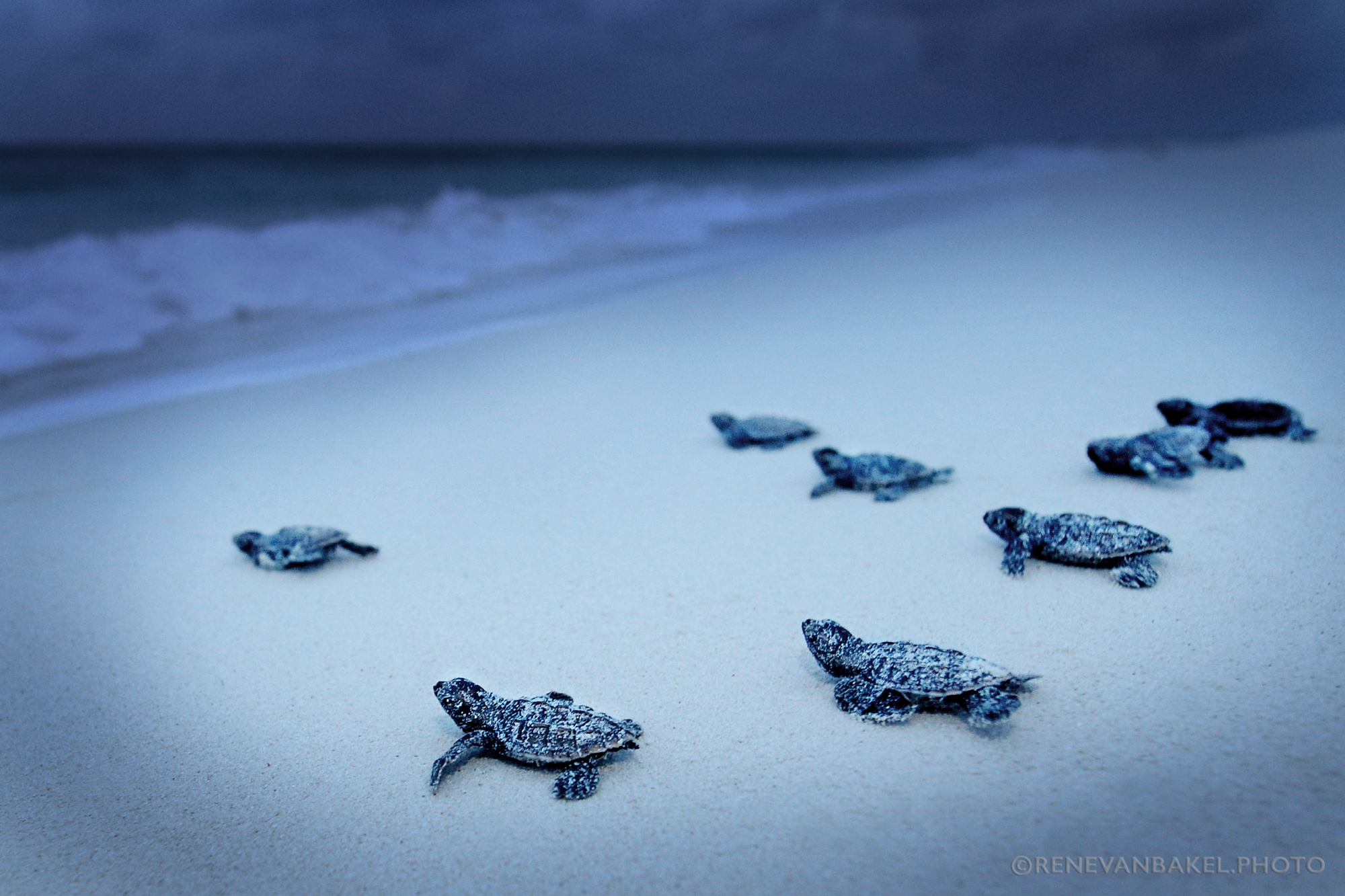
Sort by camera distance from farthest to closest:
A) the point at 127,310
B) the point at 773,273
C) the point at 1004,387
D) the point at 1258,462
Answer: the point at 773,273, the point at 127,310, the point at 1004,387, the point at 1258,462

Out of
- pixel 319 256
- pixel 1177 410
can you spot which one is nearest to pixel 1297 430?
pixel 1177 410

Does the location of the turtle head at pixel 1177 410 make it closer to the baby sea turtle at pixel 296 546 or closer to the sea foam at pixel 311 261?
the baby sea turtle at pixel 296 546

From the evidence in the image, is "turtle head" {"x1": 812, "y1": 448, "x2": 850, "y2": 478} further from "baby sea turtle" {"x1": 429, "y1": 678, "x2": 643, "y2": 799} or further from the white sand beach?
"baby sea turtle" {"x1": 429, "y1": 678, "x2": 643, "y2": 799}

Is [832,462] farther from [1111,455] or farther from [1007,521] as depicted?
[1111,455]

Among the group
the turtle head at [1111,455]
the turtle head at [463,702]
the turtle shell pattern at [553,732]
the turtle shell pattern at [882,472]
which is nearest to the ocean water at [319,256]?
the turtle shell pattern at [882,472]

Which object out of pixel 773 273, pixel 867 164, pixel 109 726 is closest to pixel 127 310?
pixel 773 273

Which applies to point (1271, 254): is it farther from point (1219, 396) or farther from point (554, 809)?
point (554, 809)
